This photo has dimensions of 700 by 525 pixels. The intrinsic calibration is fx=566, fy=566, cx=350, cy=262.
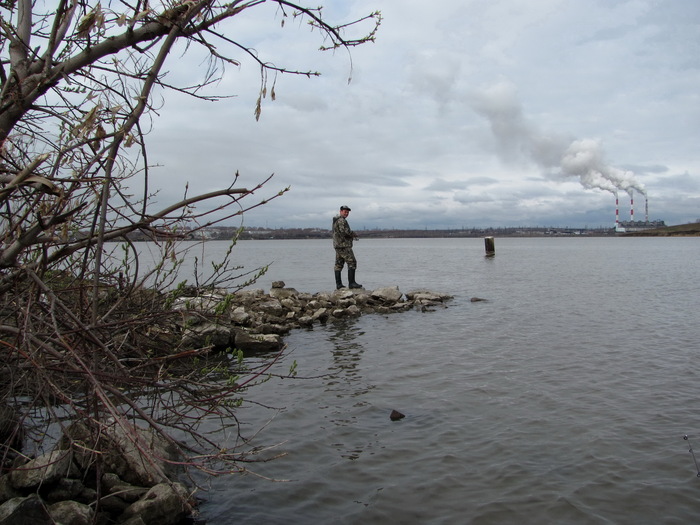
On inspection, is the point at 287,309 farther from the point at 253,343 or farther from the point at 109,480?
the point at 109,480

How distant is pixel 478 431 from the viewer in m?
7.17

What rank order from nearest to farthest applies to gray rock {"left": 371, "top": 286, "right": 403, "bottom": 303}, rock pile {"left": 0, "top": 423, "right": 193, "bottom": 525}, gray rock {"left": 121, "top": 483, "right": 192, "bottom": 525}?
1. rock pile {"left": 0, "top": 423, "right": 193, "bottom": 525}
2. gray rock {"left": 121, "top": 483, "right": 192, "bottom": 525}
3. gray rock {"left": 371, "top": 286, "right": 403, "bottom": 303}

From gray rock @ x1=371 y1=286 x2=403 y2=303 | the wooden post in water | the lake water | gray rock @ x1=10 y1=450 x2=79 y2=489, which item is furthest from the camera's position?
the wooden post in water

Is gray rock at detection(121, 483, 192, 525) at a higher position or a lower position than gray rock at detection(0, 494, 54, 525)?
lower

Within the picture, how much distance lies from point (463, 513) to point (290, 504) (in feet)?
5.41

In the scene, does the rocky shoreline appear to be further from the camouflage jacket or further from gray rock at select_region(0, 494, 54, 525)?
the camouflage jacket

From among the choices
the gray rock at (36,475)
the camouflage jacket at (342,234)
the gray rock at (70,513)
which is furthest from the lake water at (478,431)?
the camouflage jacket at (342,234)

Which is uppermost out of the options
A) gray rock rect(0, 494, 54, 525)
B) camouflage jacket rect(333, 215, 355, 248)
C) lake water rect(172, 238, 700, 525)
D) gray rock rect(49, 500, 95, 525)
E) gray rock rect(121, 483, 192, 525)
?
camouflage jacket rect(333, 215, 355, 248)

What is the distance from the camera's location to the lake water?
5398 mm

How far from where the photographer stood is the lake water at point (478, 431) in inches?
213

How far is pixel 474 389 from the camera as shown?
897cm

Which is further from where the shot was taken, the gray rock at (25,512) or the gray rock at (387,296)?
the gray rock at (387,296)

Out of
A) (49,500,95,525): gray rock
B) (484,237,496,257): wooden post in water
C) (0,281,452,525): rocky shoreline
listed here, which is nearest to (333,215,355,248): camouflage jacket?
(0,281,452,525): rocky shoreline

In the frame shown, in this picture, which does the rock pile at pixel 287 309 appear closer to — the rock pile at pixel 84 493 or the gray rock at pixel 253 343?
the gray rock at pixel 253 343
